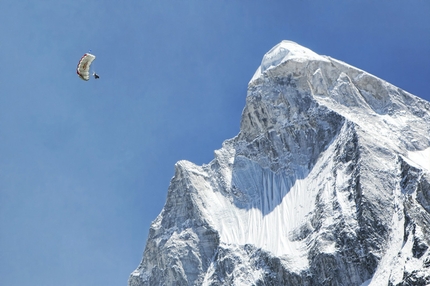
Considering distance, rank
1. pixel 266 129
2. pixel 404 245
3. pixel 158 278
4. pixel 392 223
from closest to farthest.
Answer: pixel 404 245 < pixel 392 223 < pixel 158 278 < pixel 266 129

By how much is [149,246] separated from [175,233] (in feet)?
30.3

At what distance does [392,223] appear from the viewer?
140375 mm

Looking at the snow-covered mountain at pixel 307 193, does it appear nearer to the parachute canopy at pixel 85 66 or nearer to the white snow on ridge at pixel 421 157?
the white snow on ridge at pixel 421 157

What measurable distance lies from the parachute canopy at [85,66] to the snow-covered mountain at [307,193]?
1981 inches

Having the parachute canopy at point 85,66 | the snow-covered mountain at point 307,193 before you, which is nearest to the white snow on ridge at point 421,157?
the snow-covered mountain at point 307,193

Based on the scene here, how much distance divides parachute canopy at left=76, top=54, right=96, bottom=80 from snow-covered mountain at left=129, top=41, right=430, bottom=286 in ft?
165

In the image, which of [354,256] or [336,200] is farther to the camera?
[336,200]

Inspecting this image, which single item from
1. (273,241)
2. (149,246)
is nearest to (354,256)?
(273,241)

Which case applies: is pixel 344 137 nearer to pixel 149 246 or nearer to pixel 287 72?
pixel 287 72

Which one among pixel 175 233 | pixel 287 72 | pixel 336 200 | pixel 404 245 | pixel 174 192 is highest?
pixel 287 72

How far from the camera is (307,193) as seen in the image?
16600cm

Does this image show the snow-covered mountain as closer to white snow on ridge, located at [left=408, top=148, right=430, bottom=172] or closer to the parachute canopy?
white snow on ridge, located at [left=408, top=148, right=430, bottom=172]

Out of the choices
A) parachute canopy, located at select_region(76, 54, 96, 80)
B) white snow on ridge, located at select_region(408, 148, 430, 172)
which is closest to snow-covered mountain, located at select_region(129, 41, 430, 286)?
white snow on ridge, located at select_region(408, 148, 430, 172)

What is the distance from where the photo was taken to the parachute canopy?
126m
